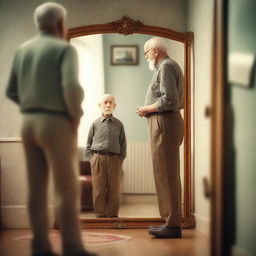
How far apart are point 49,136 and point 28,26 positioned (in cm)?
247

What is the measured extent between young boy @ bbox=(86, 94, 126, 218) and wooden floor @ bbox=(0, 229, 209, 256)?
91 cm

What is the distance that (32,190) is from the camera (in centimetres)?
265

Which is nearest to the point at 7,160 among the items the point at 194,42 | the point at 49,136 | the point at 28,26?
the point at 28,26

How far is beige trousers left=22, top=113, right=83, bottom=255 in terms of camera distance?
2559 millimetres

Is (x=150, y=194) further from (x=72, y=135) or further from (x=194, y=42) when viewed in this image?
(x=72, y=135)

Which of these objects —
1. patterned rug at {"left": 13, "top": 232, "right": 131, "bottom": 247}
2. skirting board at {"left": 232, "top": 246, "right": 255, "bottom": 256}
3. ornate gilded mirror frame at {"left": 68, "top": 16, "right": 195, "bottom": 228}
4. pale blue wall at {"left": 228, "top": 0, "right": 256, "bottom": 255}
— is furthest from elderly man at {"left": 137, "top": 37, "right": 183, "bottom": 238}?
skirting board at {"left": 232, "top": 246, "right": 255, "bottom": 256}

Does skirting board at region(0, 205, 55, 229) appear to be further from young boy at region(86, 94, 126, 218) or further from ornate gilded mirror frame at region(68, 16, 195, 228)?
young boy at region(86, 94, 126, 218)

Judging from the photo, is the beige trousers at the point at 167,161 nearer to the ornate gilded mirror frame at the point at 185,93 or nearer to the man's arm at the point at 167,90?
the man's arm at the point at 167,90

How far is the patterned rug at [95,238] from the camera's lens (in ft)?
12.4

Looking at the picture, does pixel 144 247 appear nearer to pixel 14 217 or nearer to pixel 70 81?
pixel 70 81

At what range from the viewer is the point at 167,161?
3.93 m

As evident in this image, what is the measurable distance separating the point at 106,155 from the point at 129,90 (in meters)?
0.73

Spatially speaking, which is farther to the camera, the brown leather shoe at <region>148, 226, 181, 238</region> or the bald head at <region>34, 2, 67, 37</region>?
the brown leather shoe at <region>148, 226, 181, 238</region>

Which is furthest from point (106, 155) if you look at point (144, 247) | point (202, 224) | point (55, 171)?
point (55, 171)
